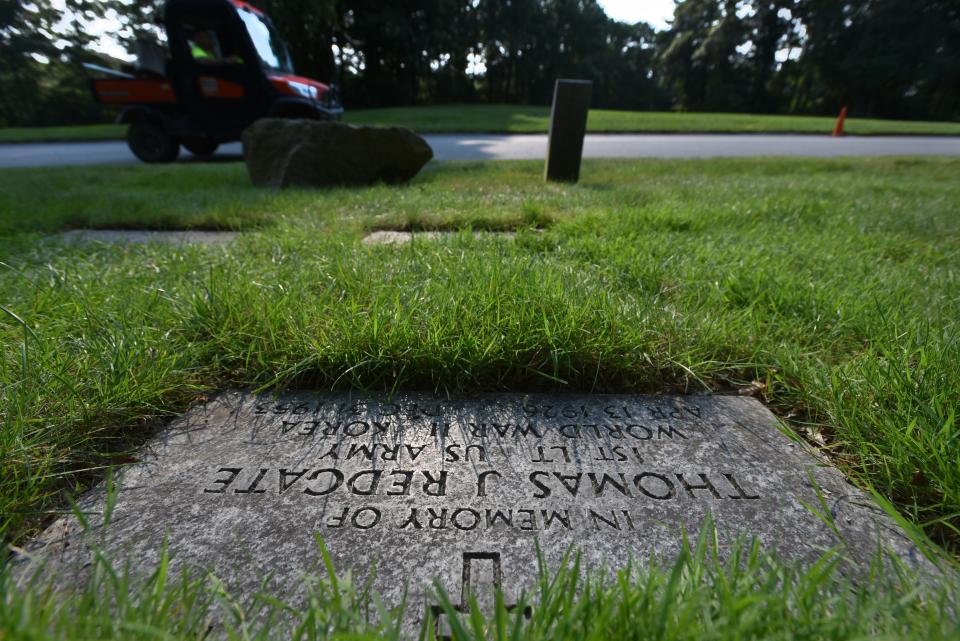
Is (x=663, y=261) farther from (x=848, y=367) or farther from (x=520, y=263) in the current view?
(x=848, y=367)

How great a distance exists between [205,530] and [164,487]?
185 mm

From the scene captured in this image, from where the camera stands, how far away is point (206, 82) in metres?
7.41

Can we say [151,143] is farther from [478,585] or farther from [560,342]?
[478,585]

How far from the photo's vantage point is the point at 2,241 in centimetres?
246

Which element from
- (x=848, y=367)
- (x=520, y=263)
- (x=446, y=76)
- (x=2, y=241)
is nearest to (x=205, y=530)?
(x=520, y=263)

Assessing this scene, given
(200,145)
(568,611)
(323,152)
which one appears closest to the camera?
(568,611)

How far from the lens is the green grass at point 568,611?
591 mm

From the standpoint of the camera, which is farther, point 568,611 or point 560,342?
point 560,342

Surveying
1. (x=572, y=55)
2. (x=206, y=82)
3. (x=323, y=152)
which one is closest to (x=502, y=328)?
(x=323, y=152)

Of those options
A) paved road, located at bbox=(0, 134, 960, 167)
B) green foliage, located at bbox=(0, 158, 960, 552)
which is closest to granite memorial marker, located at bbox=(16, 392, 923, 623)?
green foliage, located at bbox=(0, 158, 960, 552)

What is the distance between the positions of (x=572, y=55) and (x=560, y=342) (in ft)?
156

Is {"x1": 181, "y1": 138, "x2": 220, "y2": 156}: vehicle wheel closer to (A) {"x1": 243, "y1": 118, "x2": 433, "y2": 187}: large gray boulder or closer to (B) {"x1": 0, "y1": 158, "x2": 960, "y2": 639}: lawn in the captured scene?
(A) {"x1": 243, "y1": 118, "x2": 433, "y2": 187}: large gray boulder

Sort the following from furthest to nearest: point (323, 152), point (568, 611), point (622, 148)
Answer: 1. point (622, 148)
2. point (323, 152)
3. point (568, 611)

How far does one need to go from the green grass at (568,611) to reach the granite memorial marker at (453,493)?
0.20 feet
